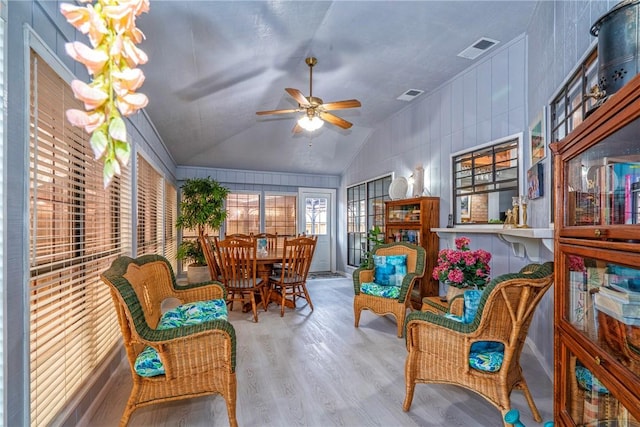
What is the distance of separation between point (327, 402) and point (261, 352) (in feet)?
3.17

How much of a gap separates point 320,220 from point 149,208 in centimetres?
428

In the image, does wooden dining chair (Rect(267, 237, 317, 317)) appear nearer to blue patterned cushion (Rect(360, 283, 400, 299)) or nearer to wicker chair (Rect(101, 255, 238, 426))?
blue patterned cushion (Rect(360, 283, 400, 299))

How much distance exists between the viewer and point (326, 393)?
7.23 feet

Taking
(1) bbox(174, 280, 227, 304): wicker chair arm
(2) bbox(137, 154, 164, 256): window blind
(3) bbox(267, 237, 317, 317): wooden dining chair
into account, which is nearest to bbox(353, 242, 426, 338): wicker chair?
(3) bbox(267, 237, 317, 317): wooden dining chair

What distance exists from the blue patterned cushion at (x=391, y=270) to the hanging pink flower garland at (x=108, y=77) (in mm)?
3372

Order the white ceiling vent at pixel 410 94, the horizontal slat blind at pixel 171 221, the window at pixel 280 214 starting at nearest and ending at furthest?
the white ceiling vent at pixel 410 94 < the horizontal slat blind at pixel 171 221 < the window at pixel 280 214


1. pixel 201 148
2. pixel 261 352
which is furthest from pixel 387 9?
pixel 201 148

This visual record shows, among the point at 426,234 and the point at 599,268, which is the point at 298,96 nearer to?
the point at 426,234

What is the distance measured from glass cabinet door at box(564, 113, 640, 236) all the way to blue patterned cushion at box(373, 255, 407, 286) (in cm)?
233

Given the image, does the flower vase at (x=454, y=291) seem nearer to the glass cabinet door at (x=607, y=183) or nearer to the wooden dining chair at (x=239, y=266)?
the glass cabinet door at (x=607, y=183)

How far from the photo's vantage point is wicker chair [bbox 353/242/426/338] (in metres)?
3.20

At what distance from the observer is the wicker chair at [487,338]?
167cm

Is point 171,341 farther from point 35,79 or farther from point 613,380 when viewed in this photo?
point 613,380

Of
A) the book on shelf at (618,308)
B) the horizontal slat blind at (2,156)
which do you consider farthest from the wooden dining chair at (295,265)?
the book on shelf at (618,308)
